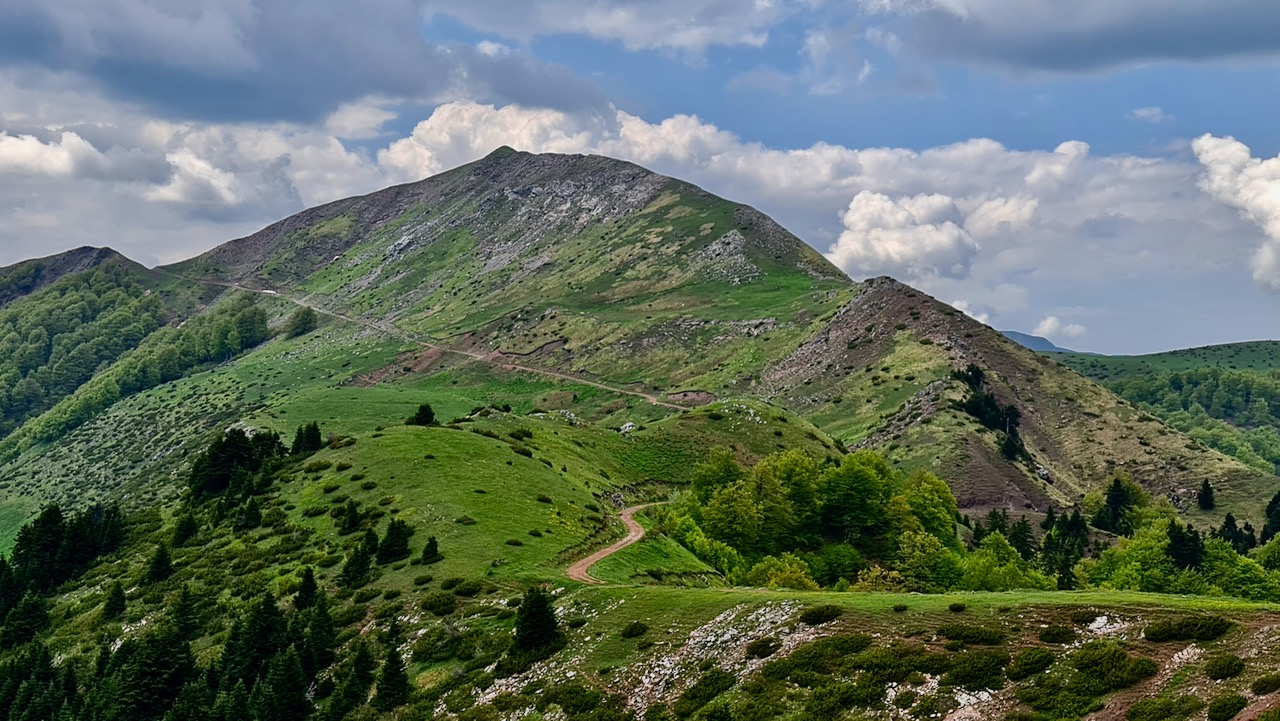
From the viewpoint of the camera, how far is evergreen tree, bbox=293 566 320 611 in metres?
57.9

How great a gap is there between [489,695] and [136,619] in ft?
136

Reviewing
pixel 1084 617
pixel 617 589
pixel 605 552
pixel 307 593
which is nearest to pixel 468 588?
pixel 617 589

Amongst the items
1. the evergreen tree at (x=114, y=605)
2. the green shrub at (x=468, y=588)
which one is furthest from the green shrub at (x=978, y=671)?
the evergreen tree at (x=114, y=605)

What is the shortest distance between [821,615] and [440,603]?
2673 cm

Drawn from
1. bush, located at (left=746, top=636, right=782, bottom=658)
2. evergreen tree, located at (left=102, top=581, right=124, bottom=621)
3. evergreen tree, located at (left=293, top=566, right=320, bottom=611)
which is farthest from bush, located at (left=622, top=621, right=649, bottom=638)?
evergreen tree, located at (left=102, top=581, right=124, bottom=621)

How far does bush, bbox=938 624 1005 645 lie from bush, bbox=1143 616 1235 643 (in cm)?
553

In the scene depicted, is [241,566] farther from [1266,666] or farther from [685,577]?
[1266,666]

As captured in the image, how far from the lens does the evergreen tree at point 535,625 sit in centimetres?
4550

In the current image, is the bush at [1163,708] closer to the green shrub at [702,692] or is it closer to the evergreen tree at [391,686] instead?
the green shrub at [702,692]

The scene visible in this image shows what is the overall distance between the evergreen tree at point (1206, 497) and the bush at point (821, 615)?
159789mm

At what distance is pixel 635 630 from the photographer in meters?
44.4

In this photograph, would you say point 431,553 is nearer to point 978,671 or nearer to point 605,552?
point 605,552

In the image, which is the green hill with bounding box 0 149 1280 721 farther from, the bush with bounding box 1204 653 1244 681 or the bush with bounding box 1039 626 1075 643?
the bush with bounding box 1204 653 1244 681

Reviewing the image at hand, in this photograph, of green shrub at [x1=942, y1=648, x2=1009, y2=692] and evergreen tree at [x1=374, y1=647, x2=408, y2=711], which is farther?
evergreen tree at [x1=374, y1=647, x2=408, y2=711]
